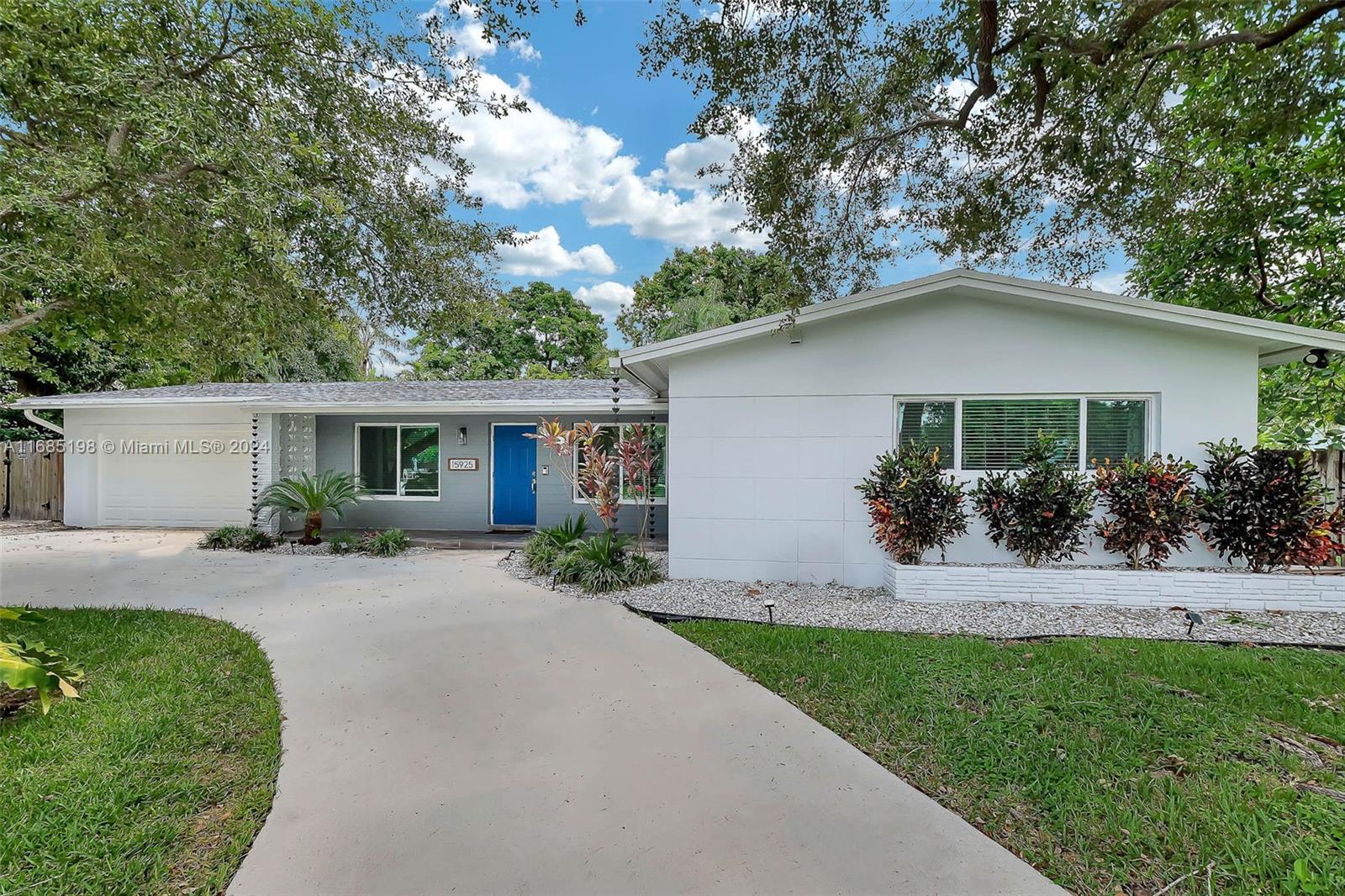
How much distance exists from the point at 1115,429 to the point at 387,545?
9.79m

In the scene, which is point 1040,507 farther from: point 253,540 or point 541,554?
point 253,540

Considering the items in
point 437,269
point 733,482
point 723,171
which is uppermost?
point 723,171

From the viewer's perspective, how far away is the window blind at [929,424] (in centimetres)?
658

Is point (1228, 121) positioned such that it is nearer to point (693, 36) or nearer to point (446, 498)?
point (693, 36)

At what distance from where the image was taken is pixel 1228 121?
5859 millimetres

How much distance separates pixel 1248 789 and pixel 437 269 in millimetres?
7276

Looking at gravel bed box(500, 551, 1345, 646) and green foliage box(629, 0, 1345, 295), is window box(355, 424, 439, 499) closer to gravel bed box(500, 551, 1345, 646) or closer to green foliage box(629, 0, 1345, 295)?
gravel bed box(500, 551, 1345, 646)

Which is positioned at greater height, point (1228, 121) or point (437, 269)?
point (1228, 121)

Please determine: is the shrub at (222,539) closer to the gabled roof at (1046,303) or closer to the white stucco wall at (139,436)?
the white stucco wall at (139,436)

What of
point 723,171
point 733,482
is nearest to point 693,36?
point 723,171

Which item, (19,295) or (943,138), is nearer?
(19,295)

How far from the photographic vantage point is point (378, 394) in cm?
1115

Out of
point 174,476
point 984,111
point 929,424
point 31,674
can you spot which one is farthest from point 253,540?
point 984,111

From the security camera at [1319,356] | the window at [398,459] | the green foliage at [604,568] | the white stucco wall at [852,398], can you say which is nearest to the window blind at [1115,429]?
the white stucco wall at [852,398]
